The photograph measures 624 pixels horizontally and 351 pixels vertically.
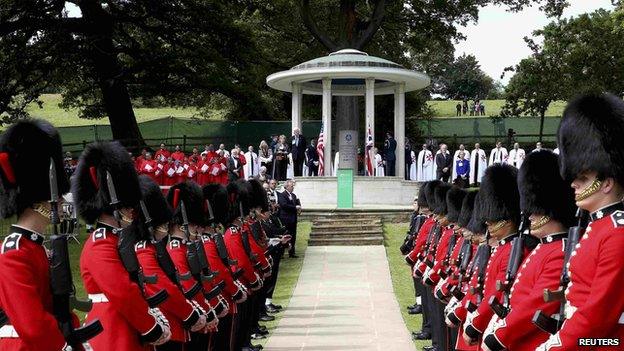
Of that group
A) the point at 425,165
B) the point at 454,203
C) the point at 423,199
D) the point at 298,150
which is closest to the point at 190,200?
the point at 454,203

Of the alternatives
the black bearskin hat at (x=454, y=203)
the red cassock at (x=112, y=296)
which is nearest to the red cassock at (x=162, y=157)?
the black bearskin hat at (x=454, y=203)

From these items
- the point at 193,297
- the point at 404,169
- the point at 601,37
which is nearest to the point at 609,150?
the point at 193,297

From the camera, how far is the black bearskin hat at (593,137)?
4.01 metres

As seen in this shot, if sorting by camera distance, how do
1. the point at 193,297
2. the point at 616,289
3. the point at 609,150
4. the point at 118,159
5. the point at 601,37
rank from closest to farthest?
the point at 616,289
the point at 609,150
the point at 118,159
the point at 193,297
the point at 601,37

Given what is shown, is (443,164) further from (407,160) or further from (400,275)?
(400,275)

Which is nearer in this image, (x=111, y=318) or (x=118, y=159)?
(x=111, y=318)

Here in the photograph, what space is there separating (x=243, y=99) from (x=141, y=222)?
2801 cm

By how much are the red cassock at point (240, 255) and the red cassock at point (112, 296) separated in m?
4.40

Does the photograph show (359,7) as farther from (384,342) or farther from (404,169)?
(384,342)

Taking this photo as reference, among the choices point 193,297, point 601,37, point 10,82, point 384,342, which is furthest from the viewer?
point 601,37

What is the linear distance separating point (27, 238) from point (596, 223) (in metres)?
2.83

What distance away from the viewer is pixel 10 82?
2986 cm

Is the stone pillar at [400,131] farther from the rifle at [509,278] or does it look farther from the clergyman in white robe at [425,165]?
the rifle at [509,278]

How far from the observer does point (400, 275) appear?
1808 centimetres
